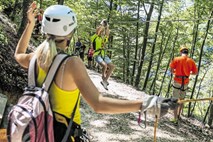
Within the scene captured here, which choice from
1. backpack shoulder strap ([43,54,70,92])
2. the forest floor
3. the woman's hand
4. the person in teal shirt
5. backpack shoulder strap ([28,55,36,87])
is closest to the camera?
backpack shoulder strap ([43,54,70,92])

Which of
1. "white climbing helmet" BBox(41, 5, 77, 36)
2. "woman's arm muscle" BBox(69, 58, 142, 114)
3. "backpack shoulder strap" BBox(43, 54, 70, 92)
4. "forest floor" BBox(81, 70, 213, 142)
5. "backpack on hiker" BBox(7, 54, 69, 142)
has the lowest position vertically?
"forest floor" BBox(81, 70, 213, 142)

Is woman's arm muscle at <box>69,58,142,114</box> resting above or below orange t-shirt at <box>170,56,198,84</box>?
above

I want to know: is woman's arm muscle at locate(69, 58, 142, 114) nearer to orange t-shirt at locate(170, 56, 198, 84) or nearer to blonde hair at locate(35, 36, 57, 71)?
blonde hair at locate(35, 36, 57, 71)

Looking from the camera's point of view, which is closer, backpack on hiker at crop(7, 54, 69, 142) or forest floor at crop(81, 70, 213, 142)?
backpack on hiker at crop(7, 54, 69, 142)

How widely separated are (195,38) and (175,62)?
16.9 metres

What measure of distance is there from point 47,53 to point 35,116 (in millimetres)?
444

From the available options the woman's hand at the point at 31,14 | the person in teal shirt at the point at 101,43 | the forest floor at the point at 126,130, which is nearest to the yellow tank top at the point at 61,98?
the woman's hand at the point at 31,14

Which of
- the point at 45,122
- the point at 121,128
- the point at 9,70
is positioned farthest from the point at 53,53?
the point at 121,128

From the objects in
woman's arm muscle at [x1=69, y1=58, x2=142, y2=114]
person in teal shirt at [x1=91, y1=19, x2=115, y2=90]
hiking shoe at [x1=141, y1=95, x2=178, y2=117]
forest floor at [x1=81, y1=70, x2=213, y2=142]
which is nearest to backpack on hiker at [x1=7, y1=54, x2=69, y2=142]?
woman's arm muscle at [x1=69, y1=58, x2=142, y2=114]

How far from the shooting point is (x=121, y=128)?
8.43 m

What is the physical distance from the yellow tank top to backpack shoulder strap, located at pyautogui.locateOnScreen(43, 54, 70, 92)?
1.4 inches

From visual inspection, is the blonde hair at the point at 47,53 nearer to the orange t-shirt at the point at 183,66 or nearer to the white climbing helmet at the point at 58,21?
the white climbing helmet at the point at 58,21

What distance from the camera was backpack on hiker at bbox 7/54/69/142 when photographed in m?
2.07

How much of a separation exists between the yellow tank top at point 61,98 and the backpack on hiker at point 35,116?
2.3 inches
